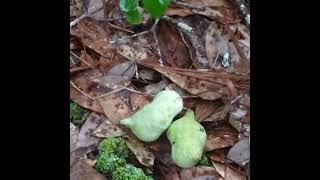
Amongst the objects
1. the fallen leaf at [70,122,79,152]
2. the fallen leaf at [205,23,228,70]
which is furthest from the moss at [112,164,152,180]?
the fallen leaf at [205,23,228,70]

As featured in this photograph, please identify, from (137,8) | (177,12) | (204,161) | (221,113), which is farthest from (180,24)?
(204,161)

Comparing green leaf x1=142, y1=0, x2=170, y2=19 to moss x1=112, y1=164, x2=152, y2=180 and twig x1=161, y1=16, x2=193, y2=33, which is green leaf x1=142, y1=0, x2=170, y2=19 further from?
moss x1=112, y1=164, x2=152, y2=180

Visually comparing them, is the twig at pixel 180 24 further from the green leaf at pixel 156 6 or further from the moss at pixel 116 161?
the moss at pixel 116 161

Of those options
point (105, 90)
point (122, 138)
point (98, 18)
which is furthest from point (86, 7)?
point (122, 138)

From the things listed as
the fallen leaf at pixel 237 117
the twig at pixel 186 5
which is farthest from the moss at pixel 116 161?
the twig at pixel 186 5

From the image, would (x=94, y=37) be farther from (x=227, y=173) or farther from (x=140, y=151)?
(x=227, y=173)
